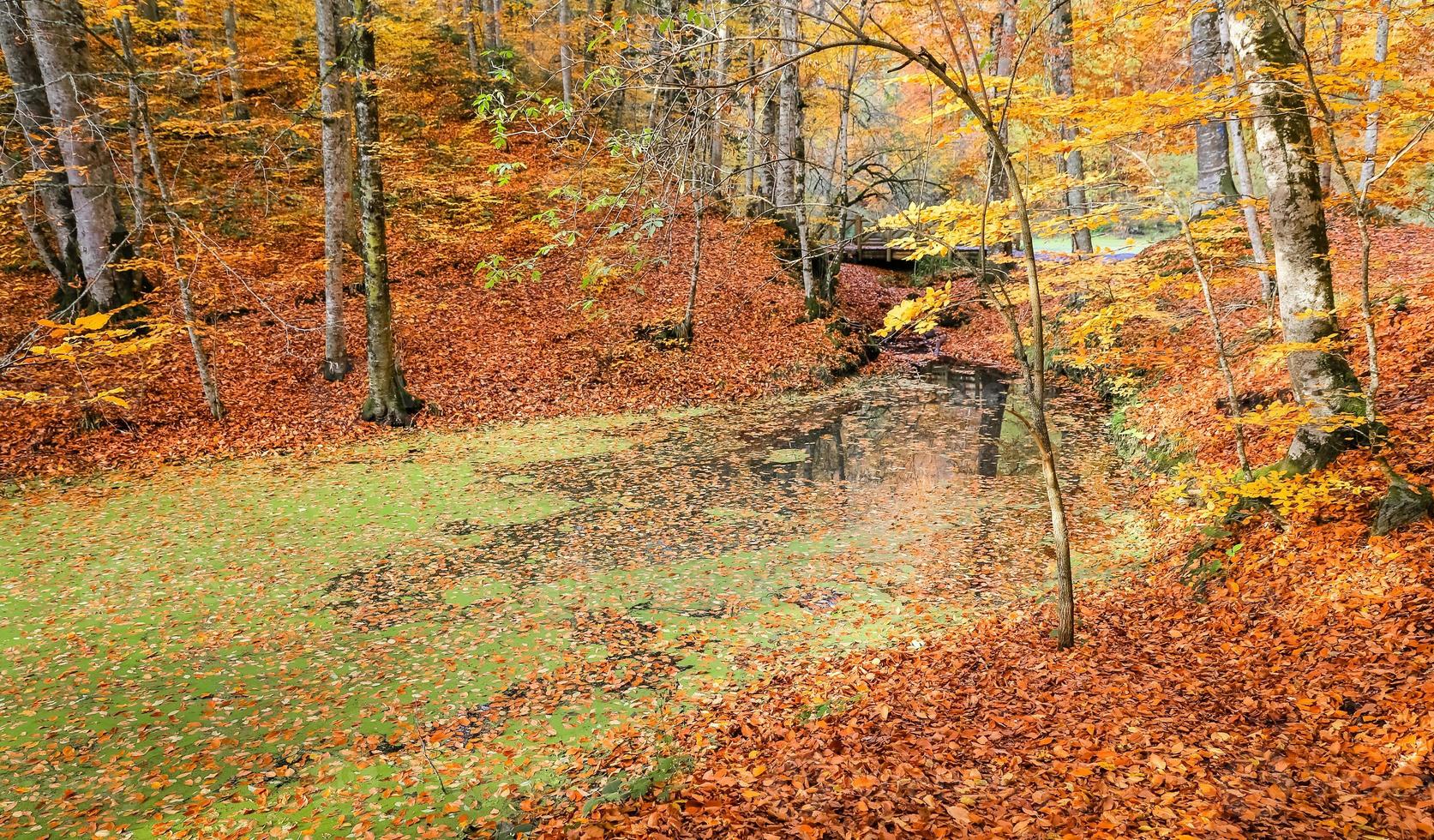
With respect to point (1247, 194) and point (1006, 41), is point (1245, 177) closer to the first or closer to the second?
point (1247, 194)

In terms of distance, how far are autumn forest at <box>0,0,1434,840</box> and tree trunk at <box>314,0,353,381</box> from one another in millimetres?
108

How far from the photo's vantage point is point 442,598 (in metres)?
7.63

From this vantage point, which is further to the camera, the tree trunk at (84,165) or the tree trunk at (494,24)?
the tree trunk at (494,24)

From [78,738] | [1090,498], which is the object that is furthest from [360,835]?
[1090,498]

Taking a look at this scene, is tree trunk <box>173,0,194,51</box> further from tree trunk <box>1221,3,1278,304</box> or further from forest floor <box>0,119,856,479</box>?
tree trunk <box>1221,3,1278,304</box>

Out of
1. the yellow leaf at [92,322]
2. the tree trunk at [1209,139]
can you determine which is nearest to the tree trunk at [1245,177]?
the tree trunk at [1209,139]

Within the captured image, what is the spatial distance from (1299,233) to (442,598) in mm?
8756

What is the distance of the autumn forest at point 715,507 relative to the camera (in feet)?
14.6

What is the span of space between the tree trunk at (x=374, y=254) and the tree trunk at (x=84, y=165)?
11.8ft

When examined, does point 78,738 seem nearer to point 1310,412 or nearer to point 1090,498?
point 1310,412

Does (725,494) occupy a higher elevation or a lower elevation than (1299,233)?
lower

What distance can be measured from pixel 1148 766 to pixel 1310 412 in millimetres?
3850

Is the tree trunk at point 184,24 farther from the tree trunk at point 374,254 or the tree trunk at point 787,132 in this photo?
the tree trunk at point 787,132

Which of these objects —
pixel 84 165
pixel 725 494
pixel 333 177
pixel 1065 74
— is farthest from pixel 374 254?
pixel 1065 74
